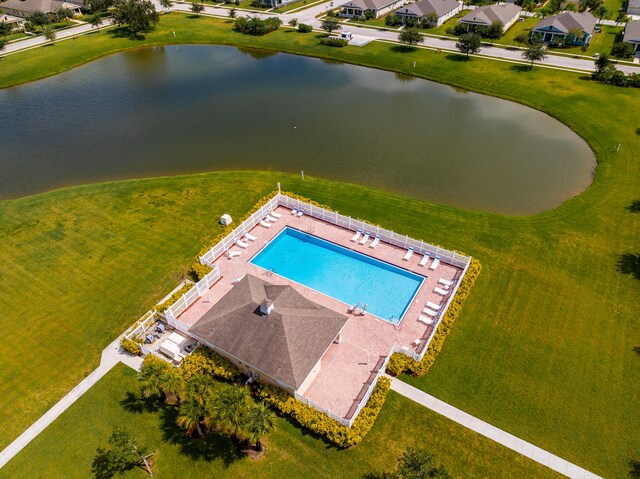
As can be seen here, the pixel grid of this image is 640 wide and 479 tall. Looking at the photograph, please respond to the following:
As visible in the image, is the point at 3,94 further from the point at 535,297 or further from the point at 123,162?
the point at 535,297

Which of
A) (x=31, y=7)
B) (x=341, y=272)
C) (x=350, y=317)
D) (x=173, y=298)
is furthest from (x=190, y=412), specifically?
(x=31, y=7)

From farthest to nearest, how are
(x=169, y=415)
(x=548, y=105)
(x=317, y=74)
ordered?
(x=317, y=74), (x=548, y=105), (x=169, y=415)

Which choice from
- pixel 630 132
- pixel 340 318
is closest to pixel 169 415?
pixel 340 318

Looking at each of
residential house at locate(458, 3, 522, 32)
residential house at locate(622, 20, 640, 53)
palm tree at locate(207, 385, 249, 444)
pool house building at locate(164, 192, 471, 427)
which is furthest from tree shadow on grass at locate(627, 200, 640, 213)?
residential house at locate(458, 3, 522, 32)

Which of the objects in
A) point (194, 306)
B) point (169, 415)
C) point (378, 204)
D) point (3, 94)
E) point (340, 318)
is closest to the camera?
point (169, 415)

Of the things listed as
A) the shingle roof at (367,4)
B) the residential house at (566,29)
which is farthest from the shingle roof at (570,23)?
the shingle roof at (367,4)
